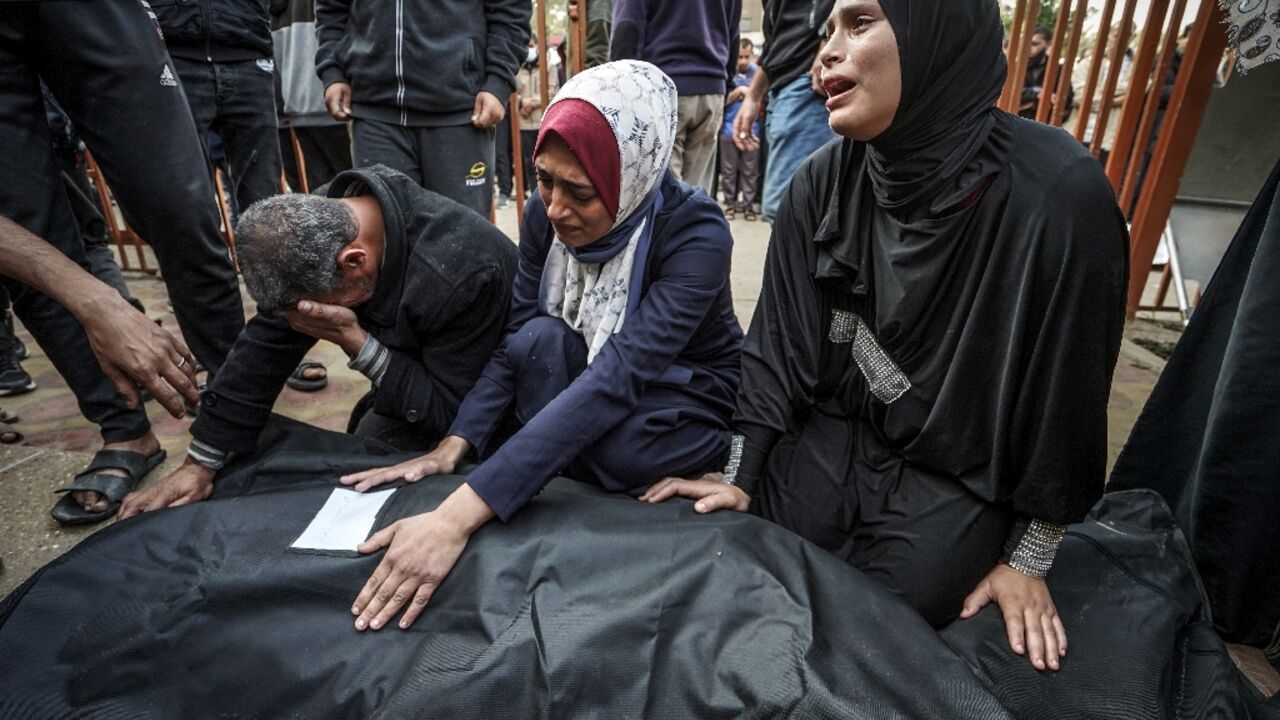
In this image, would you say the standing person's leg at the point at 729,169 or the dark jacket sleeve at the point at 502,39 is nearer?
the dark jacket sleeve at the point at 502,39

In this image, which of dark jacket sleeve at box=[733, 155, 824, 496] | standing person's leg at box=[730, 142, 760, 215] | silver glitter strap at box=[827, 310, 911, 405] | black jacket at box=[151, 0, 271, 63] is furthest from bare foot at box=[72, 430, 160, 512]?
standing person's leg at box=[730, 142, 760, 215]

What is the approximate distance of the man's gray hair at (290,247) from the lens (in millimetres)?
1472

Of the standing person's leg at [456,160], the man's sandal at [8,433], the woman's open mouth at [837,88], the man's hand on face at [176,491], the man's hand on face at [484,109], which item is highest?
the woman's open mouth at [837,88]

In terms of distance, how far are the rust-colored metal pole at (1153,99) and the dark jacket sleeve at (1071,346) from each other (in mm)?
2475

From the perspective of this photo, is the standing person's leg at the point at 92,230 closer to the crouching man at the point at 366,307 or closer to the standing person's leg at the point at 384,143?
the standing person's leg at the point at 384,143

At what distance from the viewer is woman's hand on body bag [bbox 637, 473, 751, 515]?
1424mm

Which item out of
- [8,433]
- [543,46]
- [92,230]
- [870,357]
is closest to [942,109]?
[870,357]

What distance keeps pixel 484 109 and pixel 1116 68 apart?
279 centimetres

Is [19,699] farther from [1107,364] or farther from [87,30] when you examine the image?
[1107,364]

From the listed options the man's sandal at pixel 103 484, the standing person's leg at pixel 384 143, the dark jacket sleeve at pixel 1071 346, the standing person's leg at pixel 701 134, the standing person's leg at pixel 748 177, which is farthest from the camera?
the standing person's leg at pixel 748 177

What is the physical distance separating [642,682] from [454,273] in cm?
104

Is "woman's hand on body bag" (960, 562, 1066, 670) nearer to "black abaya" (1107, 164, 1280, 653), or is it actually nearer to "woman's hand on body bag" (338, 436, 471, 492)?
"black abaya" (1107, 164, 1280, 653)

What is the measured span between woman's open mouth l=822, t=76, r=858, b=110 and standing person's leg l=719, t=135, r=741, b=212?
245 inches

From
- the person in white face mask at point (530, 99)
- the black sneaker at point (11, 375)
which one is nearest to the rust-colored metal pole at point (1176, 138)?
the black sneaker at point (11, 375)
